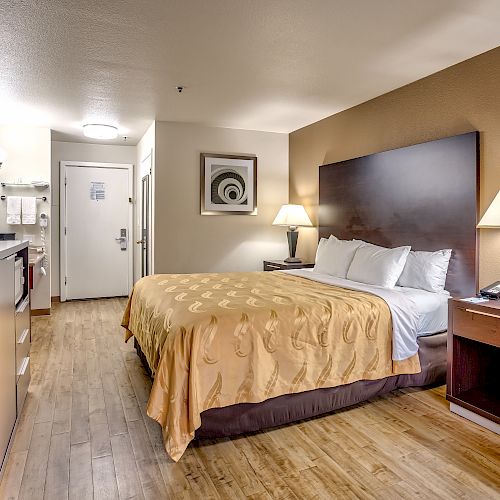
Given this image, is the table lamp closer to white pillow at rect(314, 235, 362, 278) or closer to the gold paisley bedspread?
white pillow at rect(314, 235, 362, 278)

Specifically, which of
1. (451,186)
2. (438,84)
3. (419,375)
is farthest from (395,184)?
(419,375)

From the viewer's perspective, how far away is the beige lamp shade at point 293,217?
16.2ft

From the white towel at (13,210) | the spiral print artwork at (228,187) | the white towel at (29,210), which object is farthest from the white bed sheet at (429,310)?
the white towel at (13,210)

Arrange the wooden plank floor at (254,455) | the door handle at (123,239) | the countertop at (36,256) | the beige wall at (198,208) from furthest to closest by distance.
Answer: the door handle at (123,239) < the beige wall at (198,208) < the countertop at (36,256) < the wooden plank floor at (254,455)

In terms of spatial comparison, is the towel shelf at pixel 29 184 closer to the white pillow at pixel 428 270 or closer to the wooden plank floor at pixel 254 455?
the wooden plank floor at pixel 254 455

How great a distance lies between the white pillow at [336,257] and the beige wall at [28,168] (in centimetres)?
366

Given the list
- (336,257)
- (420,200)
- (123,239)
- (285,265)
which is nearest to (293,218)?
(285,265)

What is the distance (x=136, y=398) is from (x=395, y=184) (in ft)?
9.13

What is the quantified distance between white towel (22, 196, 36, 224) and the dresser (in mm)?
2752

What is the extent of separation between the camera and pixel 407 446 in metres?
2.22

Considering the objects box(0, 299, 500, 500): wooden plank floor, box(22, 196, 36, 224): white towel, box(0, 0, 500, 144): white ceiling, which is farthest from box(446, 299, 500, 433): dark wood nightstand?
box(22, 196, 36, 224): white towel

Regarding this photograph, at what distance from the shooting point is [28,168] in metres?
5.25

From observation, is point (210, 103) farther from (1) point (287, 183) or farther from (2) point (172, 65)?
(1) point (287, 183)

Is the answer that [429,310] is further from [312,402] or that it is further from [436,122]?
[436,122]
